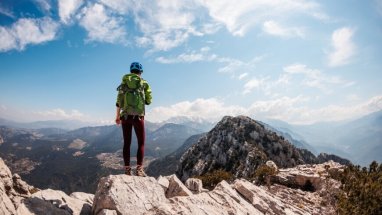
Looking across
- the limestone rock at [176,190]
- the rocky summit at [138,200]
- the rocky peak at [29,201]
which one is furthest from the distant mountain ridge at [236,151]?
the rocky peak at [29,201]

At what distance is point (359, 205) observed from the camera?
20.1 meters

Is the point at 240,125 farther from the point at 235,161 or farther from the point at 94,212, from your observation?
the point at 94,212

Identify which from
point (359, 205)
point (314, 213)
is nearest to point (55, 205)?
point (314, 213)

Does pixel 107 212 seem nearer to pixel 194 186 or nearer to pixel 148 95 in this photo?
pixel 148 95

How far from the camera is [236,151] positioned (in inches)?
4562

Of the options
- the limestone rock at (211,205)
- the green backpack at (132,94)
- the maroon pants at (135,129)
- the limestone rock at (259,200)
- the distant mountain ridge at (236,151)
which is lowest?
the distant mountain ridge at (236,151)

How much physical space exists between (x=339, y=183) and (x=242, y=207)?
52.8 feet

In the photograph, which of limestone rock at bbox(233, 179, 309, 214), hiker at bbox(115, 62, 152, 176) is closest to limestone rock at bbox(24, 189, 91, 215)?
hiker at bbox(115, 62, 152, 176)

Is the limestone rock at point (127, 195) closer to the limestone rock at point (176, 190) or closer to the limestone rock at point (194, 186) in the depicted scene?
the limestone rock at point (176, 190)

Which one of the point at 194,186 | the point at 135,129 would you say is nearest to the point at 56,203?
the point at 135,129

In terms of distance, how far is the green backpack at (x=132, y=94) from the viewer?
13.7m

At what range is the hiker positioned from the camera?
539 inches

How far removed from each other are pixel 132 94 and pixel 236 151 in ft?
346

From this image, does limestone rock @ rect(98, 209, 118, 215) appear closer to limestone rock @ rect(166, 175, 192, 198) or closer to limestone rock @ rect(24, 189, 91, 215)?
limestone rock @ rect(24, 189, 91, 215)
